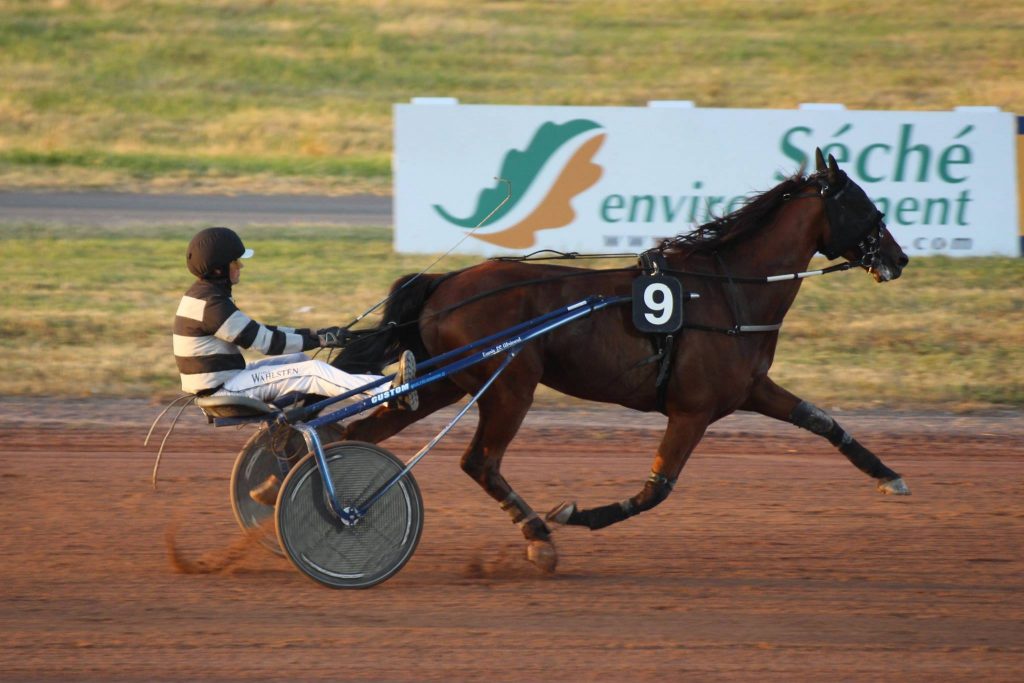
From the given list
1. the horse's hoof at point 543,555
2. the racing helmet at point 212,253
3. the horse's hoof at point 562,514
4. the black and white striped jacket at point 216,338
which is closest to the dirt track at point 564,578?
the horse's hoof at point 543,555

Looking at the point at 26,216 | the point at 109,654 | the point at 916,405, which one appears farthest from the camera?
the point at 26,216

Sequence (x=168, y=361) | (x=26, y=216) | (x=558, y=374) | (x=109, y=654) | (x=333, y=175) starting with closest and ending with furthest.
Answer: (x=109, y=654)
(x=558, y=374)
(x=168, y=361)
(x=26, y=216)
(x=333, y=175)

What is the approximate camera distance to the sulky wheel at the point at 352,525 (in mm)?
5660

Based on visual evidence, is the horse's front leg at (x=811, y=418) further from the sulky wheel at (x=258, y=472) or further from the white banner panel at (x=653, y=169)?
the white banner panel at (x=653, y=169)

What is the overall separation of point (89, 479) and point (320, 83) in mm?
20263

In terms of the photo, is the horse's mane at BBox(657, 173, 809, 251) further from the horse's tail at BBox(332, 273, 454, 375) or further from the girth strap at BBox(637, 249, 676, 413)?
the horse's tail at BBox(332, 273, 454, 375)

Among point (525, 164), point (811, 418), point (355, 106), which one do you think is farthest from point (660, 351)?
point (355, 106)

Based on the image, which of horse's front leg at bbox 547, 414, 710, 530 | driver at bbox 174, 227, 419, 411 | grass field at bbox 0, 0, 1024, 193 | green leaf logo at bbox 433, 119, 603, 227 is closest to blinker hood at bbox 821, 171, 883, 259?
horse's front leg at bbox 547, 414, 710, 530

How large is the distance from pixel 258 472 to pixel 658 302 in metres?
1.91

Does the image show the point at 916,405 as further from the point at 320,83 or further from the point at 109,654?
the point at 320,83

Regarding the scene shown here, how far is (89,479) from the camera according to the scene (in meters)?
7.67

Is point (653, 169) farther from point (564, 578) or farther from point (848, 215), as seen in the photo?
point (564, 578)

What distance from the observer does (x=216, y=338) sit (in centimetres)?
571

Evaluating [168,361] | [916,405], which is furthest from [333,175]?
[916,405]
